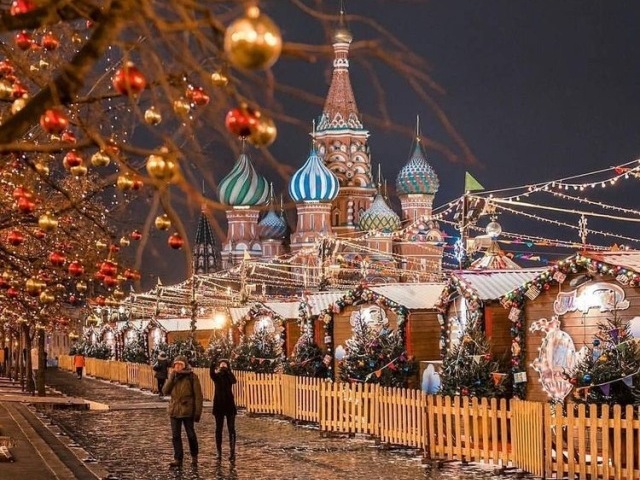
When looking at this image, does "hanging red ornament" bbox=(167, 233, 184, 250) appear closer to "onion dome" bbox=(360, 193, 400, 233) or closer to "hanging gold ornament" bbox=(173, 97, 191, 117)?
"hanging gold ornament" bbox=(173, 97, 191, 117)

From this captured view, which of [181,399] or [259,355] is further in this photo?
[259,355]

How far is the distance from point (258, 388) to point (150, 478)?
503 inches

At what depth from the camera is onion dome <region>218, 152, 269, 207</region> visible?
112812 millimetres

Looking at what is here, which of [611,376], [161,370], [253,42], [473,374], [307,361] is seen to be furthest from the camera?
[161,370]

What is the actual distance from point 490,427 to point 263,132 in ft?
44.7

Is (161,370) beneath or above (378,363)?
beneath

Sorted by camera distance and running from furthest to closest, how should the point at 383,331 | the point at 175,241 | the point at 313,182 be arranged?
the point at 313,182
the point at 383,331
the point at 175,241

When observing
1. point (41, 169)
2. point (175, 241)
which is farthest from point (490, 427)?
point (175, 241)

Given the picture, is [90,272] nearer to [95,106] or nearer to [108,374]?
[95,106]

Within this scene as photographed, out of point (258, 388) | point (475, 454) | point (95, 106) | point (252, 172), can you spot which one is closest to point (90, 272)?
point (475, 454)

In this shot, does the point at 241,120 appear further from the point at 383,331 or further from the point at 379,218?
the point at 379,218

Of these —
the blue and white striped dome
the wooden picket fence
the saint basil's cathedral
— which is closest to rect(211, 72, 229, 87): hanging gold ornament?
the wooden picket fence

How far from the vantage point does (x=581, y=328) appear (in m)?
18.9

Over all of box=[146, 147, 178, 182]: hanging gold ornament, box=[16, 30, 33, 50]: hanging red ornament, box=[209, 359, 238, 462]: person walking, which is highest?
box=[16, 30, 33, 50]: hanging red ornament
